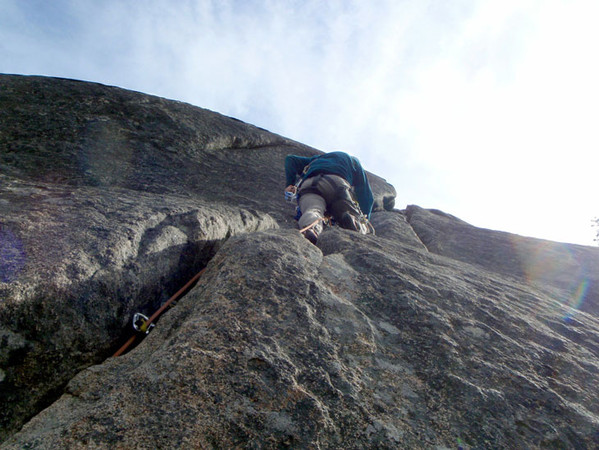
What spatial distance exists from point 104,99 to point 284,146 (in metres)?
4.23

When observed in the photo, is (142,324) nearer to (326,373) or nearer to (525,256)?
(326,373)

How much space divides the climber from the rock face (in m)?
1.48

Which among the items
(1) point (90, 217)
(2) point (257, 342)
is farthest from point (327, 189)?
(2) point (257, 342)

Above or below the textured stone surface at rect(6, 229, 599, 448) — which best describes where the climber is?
above

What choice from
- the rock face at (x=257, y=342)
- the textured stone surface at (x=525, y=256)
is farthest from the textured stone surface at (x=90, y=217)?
the textured stone surface at (x=525, y=256)

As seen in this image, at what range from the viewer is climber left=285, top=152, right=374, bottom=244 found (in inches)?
218

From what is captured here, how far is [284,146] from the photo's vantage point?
31.4ft

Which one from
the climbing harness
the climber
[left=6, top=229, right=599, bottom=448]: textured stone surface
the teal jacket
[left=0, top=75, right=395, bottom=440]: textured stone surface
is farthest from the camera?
the teal jacket

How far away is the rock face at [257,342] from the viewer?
4.97ft

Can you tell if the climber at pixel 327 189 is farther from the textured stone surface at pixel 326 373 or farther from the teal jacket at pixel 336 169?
the textured stone surface at pixel 326 373

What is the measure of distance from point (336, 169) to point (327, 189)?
0.62 metres

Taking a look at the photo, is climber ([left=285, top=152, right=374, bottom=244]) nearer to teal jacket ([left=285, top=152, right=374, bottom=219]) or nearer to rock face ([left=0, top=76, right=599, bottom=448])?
teal jacket ([left=285, top=152, right=374, bottom=219])

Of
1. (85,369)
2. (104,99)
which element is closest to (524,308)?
(85,369)

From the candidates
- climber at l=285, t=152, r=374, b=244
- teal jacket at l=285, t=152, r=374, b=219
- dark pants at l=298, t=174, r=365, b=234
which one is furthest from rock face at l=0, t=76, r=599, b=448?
teal jacket at l=285, t=152, r=374, b=219
